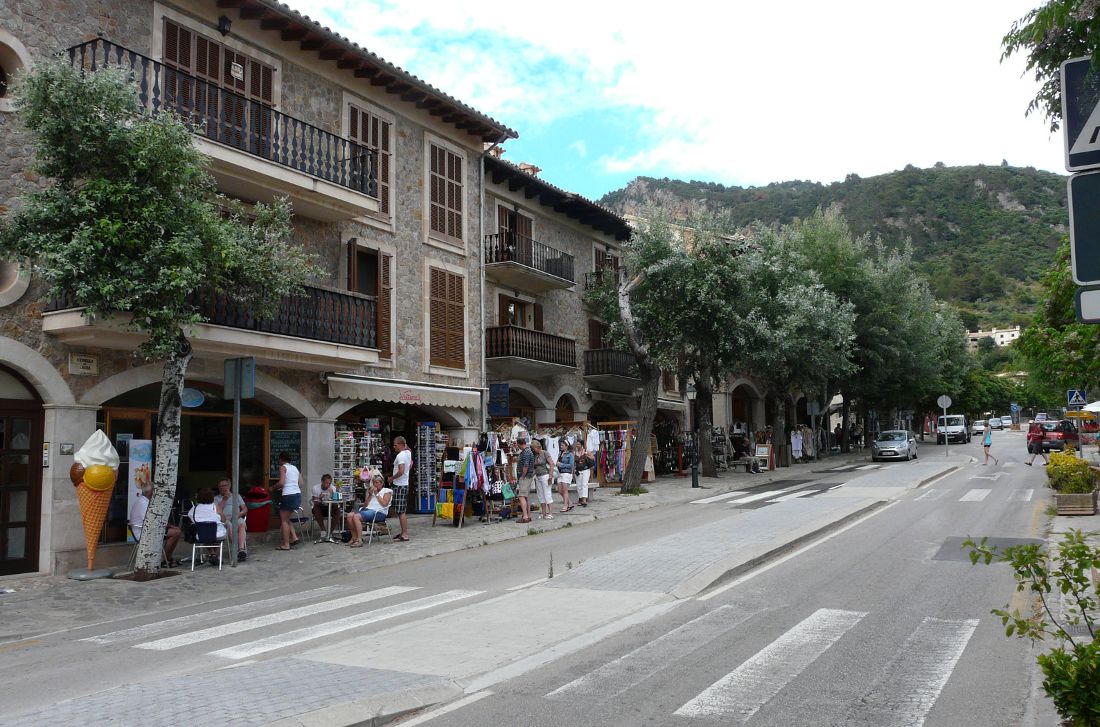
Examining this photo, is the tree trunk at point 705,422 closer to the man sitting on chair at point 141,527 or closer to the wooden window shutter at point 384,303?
the wooden window shutter at point 384,303

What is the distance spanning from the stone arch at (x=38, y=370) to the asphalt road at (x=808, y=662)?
33.3ft

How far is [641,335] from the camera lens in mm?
28141

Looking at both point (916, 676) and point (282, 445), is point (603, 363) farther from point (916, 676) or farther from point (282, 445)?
point (916, 676)

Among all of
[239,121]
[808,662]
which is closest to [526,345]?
[239,121]

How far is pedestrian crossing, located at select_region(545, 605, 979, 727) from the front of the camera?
568 centimetres

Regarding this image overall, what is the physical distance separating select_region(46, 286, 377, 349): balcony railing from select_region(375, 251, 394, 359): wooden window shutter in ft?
3.41

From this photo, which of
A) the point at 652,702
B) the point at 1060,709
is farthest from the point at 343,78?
→ the point at 1060,709

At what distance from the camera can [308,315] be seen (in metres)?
16.6

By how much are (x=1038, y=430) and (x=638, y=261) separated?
2470 cm

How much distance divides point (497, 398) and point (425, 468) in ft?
11.7

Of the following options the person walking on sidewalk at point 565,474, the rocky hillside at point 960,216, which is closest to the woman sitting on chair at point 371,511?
the person walking on sidewalk at point 565,474

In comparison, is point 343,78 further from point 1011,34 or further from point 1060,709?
point 1060,709

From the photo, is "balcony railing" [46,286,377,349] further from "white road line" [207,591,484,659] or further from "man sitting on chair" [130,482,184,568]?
"white road line" [207,591,484,659]

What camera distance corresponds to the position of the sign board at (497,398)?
2391 cm
